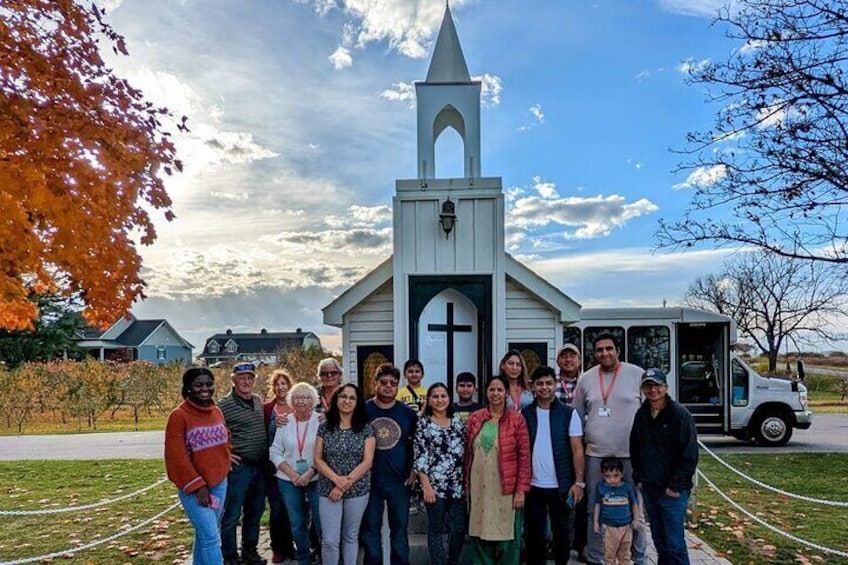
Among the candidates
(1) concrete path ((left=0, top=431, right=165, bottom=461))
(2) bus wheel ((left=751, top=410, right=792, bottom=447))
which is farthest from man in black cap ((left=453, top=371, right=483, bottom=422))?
(2) bus wheel ((left=751, top=410, right=792, bottom=447))

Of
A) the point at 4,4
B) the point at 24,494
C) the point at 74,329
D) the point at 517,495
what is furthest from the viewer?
the point at 74,329

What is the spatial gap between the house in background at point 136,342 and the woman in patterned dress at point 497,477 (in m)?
45.3

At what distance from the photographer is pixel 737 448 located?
13.0 meters

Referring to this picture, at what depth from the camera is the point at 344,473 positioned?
15.5 feet

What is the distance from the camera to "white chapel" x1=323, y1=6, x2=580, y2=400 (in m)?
6.80

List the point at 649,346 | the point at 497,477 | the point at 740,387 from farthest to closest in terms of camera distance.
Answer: the point at 740,387, the point at 649,346, the point at 497,477

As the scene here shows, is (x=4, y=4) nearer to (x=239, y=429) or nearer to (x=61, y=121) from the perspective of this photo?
(x=61, y=121)

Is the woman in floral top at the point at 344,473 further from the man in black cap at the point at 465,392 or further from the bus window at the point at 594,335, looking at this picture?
the bus window at the point at 594,335

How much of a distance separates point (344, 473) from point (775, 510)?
6.06m

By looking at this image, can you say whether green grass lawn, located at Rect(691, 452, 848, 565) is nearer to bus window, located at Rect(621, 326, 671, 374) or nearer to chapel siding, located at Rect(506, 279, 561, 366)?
bus window, located at Rect(621, 326, 671, 374)

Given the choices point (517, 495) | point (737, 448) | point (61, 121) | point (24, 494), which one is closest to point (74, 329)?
point (24, 494)

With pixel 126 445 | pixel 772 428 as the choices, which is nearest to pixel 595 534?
pixel 772 428

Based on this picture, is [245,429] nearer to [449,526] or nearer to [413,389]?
[413,389]

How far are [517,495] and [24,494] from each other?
8333mm
